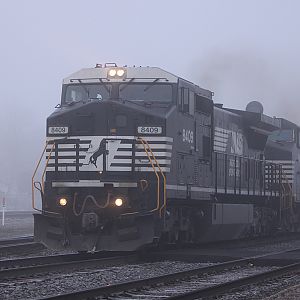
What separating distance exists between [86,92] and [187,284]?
21.1 feet

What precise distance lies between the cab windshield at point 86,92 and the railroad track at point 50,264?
3.60 m

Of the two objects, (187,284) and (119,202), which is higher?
(119,202)

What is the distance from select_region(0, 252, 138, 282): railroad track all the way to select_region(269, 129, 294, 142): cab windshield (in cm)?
1208

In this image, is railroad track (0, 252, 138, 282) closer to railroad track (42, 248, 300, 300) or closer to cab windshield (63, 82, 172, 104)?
railroad track (42, 248, 300, 300)

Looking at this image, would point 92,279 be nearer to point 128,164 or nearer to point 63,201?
point 63,201

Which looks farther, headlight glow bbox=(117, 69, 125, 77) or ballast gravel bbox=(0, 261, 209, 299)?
headlight glow bbox=(117, 69, 125, 77)

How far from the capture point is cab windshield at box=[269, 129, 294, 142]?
89.8 feet

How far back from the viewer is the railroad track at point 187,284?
9.81 meters

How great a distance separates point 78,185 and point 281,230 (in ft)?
42.9

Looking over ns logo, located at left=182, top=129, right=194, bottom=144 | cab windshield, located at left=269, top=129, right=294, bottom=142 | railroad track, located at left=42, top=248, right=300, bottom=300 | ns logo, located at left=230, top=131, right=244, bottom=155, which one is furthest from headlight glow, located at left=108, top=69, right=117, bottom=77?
cab windshield, located at left=269, top=129, right=294, bottom=142

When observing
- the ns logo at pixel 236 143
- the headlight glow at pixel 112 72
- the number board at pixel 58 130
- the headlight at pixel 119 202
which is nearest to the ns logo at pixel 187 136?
the headlight glow at pixel 112 72

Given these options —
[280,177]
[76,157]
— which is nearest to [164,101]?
[76,157]


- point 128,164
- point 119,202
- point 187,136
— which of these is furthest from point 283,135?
point 119,202

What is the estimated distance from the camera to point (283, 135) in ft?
90.4
